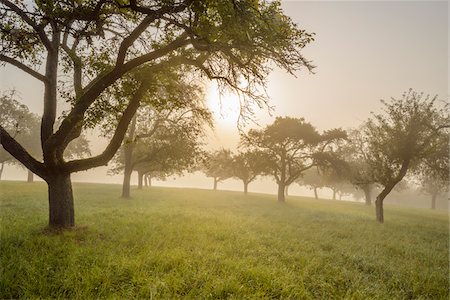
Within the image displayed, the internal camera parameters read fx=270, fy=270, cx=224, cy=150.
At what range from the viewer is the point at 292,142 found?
38250 millimetres

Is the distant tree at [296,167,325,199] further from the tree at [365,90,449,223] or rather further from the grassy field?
the grassy field

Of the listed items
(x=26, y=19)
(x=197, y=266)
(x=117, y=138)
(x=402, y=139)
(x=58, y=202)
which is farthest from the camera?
(x=402, y=139)

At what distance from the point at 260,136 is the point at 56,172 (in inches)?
1185

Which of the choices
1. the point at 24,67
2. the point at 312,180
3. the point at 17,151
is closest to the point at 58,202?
the point at 17,151

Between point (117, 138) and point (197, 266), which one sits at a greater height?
point (117, 138)

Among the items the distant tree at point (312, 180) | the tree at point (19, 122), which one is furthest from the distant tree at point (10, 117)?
the distant tree at point (312, 180)

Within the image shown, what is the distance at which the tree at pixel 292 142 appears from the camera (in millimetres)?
36594

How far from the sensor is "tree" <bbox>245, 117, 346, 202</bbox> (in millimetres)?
36594

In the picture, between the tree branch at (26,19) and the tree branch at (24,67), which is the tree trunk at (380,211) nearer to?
the tree branch at (24,67)

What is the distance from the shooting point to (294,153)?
38.7m

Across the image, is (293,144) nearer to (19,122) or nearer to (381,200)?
(381,200)

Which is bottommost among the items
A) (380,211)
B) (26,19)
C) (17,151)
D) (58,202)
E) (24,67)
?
(380,211)

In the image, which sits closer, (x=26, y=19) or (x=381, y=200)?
(x=26, y=19)

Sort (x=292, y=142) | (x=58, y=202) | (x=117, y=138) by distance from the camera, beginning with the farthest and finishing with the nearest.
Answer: (x=292, y=142)
(x=58, y=202)
(x=117, y=138)
